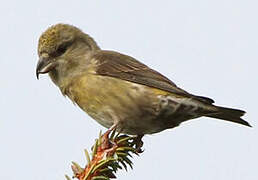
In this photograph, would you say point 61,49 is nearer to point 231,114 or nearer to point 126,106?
point 126,106

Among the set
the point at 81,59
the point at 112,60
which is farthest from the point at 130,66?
the point at 81,59

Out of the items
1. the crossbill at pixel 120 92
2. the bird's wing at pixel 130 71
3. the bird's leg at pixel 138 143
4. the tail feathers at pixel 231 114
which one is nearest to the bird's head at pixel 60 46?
the crossbill at pixel 120 92

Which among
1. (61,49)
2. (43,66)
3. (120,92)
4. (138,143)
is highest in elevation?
(61,49)

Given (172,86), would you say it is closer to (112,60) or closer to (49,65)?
(112,60)

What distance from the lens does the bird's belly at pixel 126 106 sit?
5215 mm

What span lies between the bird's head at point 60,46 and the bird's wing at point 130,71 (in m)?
0.26

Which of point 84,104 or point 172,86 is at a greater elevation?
point 172,86

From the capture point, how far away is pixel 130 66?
18.9 ft

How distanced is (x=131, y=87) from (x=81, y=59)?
31.8 inches

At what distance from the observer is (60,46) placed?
5633mm

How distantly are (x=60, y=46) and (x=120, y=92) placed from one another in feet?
3.06

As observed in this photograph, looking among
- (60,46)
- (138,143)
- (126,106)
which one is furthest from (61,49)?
(138,143)

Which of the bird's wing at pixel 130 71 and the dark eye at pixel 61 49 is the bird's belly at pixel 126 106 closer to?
the bird's wing at pixel 130 71

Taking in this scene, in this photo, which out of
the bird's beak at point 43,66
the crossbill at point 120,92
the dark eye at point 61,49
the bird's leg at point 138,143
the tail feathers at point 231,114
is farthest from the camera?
the dark eye at point 61,49
